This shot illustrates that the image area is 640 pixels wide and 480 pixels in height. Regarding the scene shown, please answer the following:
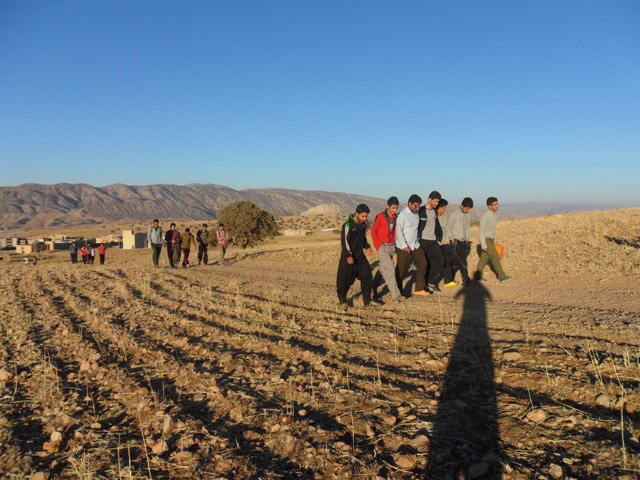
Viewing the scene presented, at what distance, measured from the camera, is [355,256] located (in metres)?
8.16

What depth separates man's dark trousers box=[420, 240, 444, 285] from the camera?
9883 millimetres

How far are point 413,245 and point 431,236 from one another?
1.14 metres

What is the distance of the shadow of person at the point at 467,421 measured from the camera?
292cm

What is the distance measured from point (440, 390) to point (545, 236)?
15.1m

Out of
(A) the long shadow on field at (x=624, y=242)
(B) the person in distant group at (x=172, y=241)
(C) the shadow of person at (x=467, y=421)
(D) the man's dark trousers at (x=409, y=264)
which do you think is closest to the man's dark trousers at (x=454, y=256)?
(D) the man's dark trousers at (x=409, y=264)

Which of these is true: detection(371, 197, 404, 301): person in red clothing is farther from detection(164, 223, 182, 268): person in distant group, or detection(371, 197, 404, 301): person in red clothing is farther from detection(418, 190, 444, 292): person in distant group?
detection(164, 223, 182, 268): person in distant group

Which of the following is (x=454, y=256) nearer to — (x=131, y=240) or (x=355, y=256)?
(x=355, y=256)

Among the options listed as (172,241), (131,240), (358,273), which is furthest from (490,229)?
(131,240)

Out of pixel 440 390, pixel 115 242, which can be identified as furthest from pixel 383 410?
pixel 115 242

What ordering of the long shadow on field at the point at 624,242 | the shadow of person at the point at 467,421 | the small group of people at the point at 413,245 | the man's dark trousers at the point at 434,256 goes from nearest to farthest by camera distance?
1. the shadow of person at the point at 467,421
2. the small group of people at the point at 413,245
3. the man's dark trousers at the point at 434,256
4. the long shadow on field at the point at 624,242

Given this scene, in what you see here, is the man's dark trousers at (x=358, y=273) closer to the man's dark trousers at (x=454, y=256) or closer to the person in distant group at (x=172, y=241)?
the man's dark trousers at (x=454, y=256)

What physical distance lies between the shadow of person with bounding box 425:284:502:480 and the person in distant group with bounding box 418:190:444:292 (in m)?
4.49

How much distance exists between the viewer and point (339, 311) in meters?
A: 7.97

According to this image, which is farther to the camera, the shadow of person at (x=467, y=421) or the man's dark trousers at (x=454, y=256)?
the man's dark trousers at (x=454, y=256)
